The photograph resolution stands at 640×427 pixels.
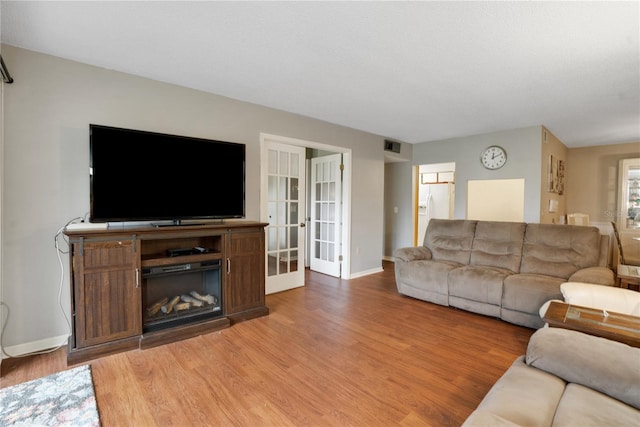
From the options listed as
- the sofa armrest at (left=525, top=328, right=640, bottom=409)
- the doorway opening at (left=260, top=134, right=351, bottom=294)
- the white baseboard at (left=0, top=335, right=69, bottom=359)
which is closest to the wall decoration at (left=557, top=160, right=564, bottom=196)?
the doorway opening at (left=260, top=134, right=351, bottom=294)

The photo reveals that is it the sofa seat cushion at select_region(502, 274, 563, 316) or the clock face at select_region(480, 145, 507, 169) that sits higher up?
the clock face at select_region(480, 145, 507, 169)

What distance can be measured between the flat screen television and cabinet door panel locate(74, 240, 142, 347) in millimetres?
290

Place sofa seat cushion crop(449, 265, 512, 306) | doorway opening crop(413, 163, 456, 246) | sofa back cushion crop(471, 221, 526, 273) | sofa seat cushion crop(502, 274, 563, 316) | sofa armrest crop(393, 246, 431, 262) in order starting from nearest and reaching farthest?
sofa seat cushion crop(502, 274, 563, 316)
sofa seat cushion crop(449, 265, 512, 306)
sofa back cushion crop(471, 221, 526, 273)
sofa armrest crop(393, 246, 431, 262)
doorway opening crop(413, 163, 456, 246)

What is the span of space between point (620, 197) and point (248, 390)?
7.51m

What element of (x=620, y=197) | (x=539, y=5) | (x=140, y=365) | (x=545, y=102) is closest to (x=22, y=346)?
(x=140, y=365)

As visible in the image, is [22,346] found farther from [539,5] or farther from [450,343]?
[539,5]

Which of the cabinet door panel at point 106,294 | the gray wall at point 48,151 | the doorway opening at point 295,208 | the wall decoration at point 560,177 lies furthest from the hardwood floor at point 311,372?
the wall decoration at point 560,177

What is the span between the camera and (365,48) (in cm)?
227

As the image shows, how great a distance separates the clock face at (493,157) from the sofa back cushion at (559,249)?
1.53 m

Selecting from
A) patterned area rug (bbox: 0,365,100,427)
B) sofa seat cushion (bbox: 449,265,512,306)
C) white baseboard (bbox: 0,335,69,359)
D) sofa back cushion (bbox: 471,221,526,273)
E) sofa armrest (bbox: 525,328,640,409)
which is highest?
sofa back cushion (bbox: 471,221,526,273)

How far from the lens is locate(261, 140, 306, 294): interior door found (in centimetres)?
395

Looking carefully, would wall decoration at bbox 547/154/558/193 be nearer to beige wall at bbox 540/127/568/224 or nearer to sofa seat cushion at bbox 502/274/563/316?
beige wall at bbox 540/127/568/224

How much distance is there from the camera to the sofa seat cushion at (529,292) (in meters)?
2.83

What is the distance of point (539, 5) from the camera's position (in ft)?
5.73
